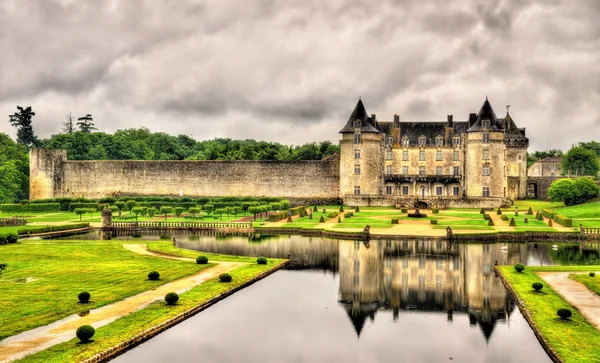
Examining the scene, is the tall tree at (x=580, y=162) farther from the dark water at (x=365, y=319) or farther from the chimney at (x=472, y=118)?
the dark water at (x=365, y=319)

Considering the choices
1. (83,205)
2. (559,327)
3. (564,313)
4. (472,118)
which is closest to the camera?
(559,327)

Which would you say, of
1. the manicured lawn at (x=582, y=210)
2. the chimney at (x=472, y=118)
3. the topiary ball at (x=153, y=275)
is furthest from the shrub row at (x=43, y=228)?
the chimney at (x=472, y=118)

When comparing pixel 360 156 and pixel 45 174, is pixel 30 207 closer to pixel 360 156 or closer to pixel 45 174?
pixel 45 174

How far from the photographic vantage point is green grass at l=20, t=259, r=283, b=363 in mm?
14055

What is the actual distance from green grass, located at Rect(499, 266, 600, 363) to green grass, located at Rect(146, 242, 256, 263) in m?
12.7

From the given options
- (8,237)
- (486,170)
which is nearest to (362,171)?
(486,170)

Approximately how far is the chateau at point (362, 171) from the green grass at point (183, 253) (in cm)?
2944

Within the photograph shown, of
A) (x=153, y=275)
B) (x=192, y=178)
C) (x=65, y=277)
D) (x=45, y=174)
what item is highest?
(x=45, y=174)

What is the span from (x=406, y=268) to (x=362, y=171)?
118 ft

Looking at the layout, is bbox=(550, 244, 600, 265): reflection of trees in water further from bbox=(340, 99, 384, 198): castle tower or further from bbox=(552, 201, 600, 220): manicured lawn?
bbox=(340, 99, 384, 198): castle tower

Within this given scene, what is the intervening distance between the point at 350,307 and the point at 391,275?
5.70 metres

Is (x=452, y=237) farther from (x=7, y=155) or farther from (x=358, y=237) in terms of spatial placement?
(x=7, y=155)

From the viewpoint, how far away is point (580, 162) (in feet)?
289

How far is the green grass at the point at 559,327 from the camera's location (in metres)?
14.5
